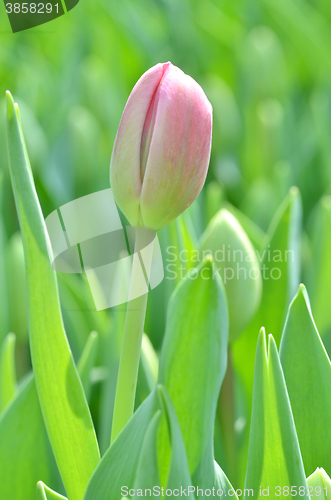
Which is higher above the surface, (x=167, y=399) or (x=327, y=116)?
(x=327, y=116)

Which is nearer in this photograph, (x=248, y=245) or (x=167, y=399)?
(x=167, y=399)

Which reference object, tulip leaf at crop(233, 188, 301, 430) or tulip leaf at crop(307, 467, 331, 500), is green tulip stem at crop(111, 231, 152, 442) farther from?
tulip leaf at crop(233, 188, 301, 430)

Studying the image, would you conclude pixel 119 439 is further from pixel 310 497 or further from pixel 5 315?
pixel 5 315

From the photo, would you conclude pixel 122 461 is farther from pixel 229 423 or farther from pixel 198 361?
pixel 229 423

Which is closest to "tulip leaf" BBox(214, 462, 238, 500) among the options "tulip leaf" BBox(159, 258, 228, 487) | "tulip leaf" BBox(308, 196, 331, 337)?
"tulip leaf" BBox(159, 258, 228, 487)

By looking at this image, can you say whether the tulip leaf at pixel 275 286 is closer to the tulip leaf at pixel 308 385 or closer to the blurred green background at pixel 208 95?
the blurred green background at pixel 208 95

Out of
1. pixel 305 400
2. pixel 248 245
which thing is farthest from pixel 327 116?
pixel 305 400
